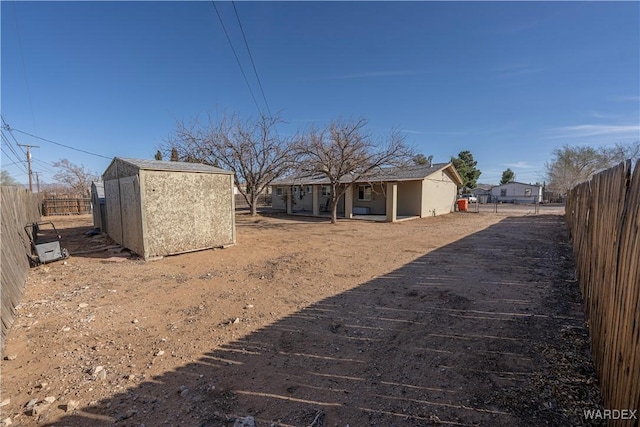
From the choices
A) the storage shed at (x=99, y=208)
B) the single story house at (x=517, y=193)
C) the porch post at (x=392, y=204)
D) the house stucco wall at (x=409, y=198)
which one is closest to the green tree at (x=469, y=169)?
the single story house at (x=517, y=193)

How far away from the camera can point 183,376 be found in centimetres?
275

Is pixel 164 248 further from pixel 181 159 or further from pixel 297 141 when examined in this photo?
pixel 181 159

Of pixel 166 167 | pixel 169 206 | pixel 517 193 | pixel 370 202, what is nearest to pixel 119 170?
pixel 166 167

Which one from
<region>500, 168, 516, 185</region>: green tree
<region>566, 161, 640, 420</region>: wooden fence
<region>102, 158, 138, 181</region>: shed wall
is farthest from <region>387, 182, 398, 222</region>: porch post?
<region>500, 168, 516, 185</region>: green tree

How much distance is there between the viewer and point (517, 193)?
4569cm

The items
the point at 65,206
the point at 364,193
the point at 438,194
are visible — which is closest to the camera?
the point at 438,194

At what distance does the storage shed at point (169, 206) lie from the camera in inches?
284

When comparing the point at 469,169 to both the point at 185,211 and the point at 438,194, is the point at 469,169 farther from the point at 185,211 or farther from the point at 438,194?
the point at 185,211

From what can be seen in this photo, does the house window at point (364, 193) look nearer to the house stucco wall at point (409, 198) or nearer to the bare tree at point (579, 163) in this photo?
the house stucco wall at point (409, 198)

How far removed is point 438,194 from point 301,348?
1904 cm

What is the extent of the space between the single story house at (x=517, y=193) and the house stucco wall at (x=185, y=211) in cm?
4533

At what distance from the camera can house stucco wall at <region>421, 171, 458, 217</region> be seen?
18.3 meters

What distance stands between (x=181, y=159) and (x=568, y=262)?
19152mm

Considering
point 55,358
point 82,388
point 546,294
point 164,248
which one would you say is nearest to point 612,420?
point 546,294
